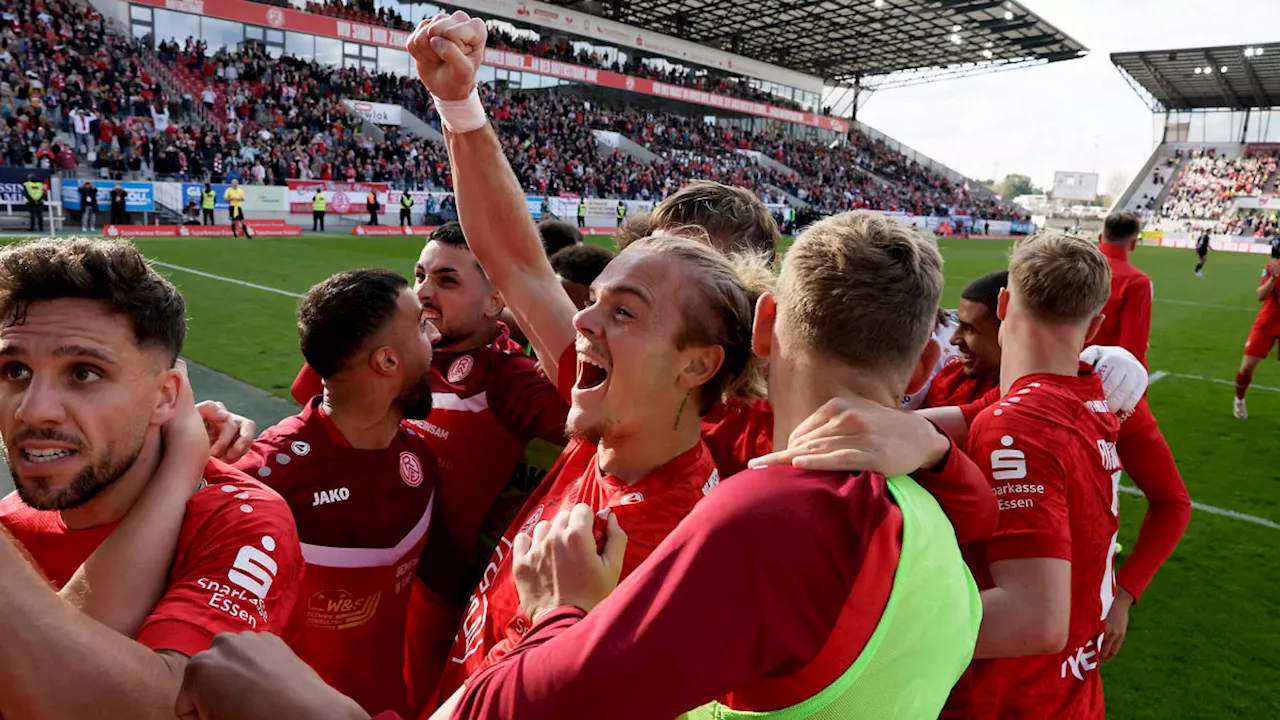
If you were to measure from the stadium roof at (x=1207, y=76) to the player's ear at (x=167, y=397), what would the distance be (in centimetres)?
6401

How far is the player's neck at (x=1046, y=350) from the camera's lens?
2.34 metres

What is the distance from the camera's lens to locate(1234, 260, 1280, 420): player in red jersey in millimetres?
8562

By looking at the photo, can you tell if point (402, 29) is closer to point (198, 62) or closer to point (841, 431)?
point (198, 62)

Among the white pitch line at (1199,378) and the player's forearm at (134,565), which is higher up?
the player's forearm at (134,565)

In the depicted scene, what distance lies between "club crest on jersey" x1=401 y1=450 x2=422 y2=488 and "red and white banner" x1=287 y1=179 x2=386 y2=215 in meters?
24.4

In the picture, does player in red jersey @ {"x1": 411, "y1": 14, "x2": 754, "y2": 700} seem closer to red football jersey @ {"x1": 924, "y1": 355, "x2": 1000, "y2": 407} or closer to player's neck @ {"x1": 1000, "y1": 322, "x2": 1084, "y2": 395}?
player's neck @ {"x1": 1000, "y1": 322, "x2": 1084, "y2": 395}

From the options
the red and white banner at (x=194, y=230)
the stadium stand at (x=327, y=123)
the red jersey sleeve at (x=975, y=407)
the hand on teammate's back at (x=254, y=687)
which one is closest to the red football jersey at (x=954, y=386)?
the red jersey sleeve at (x=975, y=407)

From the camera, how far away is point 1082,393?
2.30m

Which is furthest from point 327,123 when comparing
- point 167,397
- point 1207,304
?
point 167,397

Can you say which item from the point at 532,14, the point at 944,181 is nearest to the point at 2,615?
the point at 532,14

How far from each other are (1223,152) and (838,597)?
79.2 m

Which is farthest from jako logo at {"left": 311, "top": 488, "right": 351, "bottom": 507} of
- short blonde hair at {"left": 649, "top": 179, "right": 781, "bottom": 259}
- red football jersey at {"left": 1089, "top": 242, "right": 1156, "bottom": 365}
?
red football jersey at {"left": 1089, "top": 242, "right": 1156, "bottom": 365}

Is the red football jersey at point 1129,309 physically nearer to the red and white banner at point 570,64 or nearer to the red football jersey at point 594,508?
the red football jersey at point 594,508

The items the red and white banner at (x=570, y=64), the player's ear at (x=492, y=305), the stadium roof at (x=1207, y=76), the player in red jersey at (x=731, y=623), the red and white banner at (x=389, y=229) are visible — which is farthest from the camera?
the stadium roof at (x=1207, y=76)
